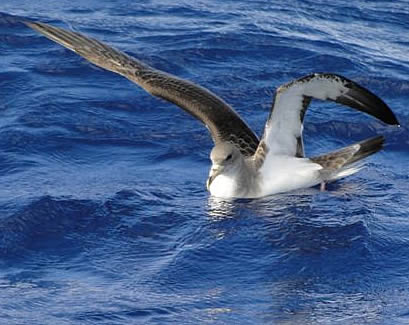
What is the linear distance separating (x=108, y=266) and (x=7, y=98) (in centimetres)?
494

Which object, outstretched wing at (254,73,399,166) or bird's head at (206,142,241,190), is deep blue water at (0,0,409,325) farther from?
outstretched wing at (254,73,399,166)

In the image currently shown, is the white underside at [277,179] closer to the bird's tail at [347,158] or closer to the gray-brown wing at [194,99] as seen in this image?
the bird's tail at [347,158]

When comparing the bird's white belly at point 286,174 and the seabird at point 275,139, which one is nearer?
the seabird at point 275,139

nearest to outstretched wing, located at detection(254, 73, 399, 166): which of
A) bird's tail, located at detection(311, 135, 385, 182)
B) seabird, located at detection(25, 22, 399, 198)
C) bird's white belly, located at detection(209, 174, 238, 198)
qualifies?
seabird, located at detection(25, 22, 399, 198)

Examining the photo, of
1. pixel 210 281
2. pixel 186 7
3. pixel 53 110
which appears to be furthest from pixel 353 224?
pixel 186 7

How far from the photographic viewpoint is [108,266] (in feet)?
34.3

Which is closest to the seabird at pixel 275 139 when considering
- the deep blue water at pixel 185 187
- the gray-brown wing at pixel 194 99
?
the gray-brown wing at pixel 194 99

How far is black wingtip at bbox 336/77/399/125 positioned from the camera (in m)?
11.6

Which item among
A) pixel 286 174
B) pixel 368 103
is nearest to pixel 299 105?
pixel 368 103

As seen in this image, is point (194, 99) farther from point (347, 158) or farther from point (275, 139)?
point (347, 158)

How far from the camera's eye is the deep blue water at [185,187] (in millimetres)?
9727

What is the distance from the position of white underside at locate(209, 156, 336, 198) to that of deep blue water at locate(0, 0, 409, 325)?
0.39ft

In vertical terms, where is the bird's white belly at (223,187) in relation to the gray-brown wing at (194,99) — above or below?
below

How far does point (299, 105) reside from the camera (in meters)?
11.8
